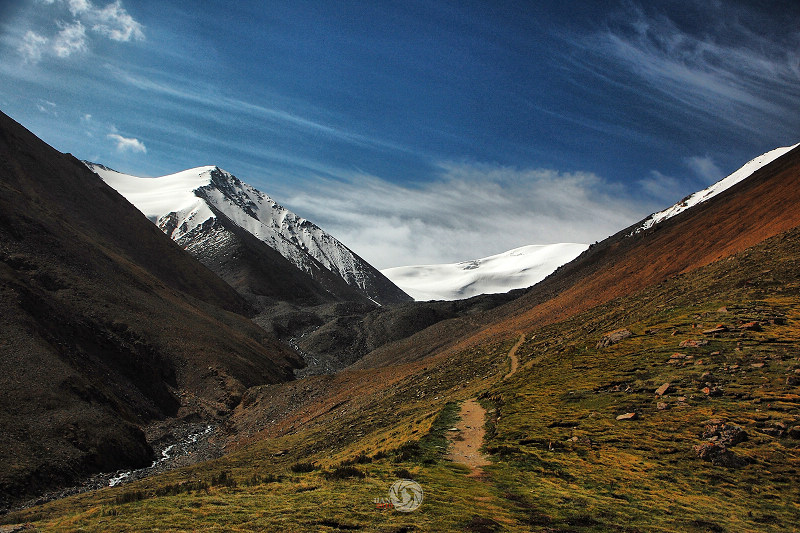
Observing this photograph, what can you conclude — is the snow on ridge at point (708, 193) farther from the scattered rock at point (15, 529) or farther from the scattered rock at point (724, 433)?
the scattered rock at point (15, 529)

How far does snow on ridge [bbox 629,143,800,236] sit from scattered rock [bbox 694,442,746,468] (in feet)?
312

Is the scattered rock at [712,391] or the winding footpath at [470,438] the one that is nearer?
the winding footpath at [470,438]

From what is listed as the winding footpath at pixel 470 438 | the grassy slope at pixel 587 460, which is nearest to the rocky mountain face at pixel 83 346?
the grassy slope at pixel 587 460

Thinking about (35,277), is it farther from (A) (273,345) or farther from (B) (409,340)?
(B) (409,340)

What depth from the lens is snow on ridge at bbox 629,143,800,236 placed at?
110562 mm

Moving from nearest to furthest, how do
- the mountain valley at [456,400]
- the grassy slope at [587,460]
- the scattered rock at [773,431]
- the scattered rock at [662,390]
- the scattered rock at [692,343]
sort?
the grassy slope at [587,460] < the mountain valley at [456,400] < the scattered rock at [773,431] < the scattered rock at [662,390] < the scattered rock at [692,343]

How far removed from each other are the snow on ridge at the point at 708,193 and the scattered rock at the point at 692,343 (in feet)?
282

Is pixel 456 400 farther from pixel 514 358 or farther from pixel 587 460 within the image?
pixel 587 460

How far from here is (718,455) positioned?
14289 mm

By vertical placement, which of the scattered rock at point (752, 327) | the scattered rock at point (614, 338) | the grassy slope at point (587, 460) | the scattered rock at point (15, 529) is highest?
the scattered rock at point (752, 327)

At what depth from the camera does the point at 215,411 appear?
61188mm

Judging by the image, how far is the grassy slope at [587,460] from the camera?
1108cm

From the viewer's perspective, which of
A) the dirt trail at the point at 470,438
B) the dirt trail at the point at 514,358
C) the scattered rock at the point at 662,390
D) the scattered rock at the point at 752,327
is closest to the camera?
the dirt trail at the point at 470,438

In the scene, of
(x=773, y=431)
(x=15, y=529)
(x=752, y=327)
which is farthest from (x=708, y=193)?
(x=15, y=529)
